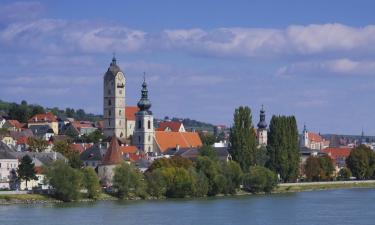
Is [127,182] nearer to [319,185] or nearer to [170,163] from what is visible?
[170,163]

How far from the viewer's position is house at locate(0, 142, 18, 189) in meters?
64.6

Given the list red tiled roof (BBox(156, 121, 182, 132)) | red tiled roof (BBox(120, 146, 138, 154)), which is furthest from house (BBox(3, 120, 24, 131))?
red tiled roof (BBox(120, 146, 138, 154))

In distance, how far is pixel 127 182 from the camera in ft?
200

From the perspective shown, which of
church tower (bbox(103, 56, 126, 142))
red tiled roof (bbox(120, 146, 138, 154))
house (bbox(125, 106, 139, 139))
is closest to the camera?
red tiled roof (bbox(120, 146, 138, 154))

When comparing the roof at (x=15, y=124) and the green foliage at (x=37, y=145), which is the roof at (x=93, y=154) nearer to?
the green foliage at (x=37, y=145)

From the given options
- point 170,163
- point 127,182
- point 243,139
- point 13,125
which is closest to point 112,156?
point 170,163

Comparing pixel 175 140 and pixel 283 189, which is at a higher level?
pixel 175 140

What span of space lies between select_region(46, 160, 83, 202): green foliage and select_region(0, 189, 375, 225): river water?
1.53 metres

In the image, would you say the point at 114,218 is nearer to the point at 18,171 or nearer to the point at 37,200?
the point at 37,200

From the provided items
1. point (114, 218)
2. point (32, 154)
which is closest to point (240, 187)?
point (32, 154)

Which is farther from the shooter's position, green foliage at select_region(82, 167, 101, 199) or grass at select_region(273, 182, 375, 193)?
grass at select_region(273, 182, 375, 193)

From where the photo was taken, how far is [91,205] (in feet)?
182

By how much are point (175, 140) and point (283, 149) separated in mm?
21322

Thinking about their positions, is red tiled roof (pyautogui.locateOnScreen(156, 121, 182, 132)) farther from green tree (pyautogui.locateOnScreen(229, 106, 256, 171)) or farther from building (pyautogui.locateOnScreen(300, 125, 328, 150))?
green tree (pyautogui.locateOnScreen(229, 106, 256, 171))
